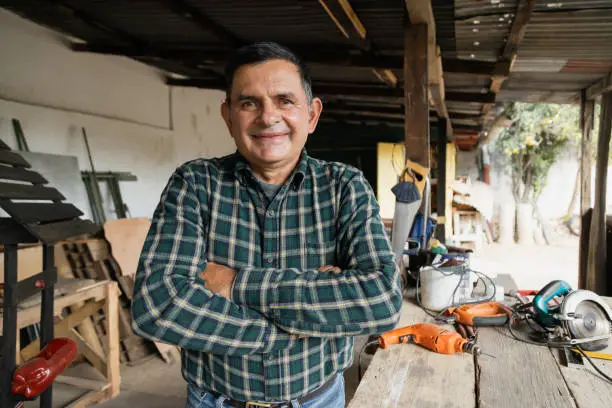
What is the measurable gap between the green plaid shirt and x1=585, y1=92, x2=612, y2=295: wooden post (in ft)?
13.2

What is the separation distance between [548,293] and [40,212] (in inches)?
98.5

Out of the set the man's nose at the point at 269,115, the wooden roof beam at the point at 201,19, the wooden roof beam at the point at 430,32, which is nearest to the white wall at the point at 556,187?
the wooden roof beam at the point at 430,32

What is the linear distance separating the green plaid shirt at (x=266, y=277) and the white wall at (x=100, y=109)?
3534 millimetres

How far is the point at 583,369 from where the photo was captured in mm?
1508

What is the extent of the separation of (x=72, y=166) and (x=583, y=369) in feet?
15.0

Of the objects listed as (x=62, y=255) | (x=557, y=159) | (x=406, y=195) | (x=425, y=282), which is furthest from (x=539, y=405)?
(x=557, y=159)

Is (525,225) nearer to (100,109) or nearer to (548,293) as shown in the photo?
(100,109)

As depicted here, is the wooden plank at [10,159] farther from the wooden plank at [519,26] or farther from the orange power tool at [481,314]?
the wooden plank at [519,26]

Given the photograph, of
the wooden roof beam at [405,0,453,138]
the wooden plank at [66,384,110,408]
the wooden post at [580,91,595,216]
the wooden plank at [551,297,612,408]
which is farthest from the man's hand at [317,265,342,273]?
the wooden post at [580,91,595,216]

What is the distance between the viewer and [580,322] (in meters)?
1.70

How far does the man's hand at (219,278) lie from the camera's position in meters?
1.24

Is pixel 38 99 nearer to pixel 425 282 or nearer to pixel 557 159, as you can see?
pixel 425 282

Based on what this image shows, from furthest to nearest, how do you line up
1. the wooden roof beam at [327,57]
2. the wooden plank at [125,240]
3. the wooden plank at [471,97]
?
the wooden plank at [471,97] → the wooden plank at [125,240] → the wooden roof beam at [327,57]

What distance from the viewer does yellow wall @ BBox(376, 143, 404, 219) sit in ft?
30.6
